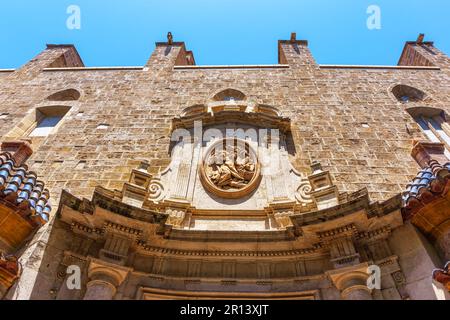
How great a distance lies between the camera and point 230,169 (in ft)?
25.8

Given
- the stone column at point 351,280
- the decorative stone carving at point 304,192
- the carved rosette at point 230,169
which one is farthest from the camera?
the carved rosette at point 230,169

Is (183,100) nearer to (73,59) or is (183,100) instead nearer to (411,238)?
(411,238)

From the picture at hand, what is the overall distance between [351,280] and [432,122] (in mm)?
7832

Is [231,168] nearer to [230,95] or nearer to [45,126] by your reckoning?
[230,95]

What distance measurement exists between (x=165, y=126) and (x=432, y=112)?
27.9ft

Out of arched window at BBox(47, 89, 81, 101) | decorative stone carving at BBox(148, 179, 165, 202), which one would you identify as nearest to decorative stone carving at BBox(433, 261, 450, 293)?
decorative stone carving at BBox(148, 179, 165, 202)

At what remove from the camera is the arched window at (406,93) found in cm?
1221

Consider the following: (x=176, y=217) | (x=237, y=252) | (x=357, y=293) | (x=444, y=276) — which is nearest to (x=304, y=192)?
(x=237, y=252)

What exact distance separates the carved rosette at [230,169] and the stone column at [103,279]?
2.65 m

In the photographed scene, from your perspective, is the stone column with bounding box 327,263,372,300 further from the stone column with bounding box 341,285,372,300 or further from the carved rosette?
the carved rosette

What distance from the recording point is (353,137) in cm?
934

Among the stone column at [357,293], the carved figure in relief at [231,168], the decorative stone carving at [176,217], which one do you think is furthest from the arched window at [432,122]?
the decorative stone carving at [176,217]

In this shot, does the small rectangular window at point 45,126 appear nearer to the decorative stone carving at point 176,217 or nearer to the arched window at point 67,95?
the arched window at point 67,95
